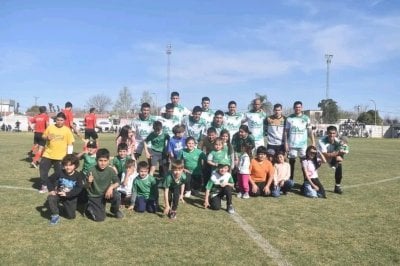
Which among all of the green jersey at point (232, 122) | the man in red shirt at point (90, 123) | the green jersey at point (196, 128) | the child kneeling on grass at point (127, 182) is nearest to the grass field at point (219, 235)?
the child kneeling on grass at point (127, 182)

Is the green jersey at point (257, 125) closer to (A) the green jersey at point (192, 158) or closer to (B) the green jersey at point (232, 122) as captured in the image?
(B) the green jersey at point (232, 122)

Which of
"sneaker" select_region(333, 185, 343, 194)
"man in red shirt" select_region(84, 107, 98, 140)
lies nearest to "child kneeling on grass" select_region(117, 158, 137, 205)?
"sneaker" select_region(333, 185, 343, 194)

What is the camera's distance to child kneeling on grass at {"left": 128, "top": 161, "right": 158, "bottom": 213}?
289 inches

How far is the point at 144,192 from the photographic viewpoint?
7.45 m

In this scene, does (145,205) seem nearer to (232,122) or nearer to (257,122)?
(232,122)

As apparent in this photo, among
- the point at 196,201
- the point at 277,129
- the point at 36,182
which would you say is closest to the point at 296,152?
the point at 277,129

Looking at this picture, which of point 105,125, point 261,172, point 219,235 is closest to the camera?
point 219,235

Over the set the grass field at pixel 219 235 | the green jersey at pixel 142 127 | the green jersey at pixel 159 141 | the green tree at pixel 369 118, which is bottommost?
the grass field at pixel 219 235

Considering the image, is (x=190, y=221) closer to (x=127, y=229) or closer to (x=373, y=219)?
(x=127, y=229)

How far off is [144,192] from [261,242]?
262cm

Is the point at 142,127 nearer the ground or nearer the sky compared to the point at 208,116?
nearer the ground

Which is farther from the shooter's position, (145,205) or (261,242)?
(145,205)

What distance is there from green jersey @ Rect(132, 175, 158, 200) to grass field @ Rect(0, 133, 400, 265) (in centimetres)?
45

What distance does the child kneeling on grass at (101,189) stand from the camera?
6.78 meters
